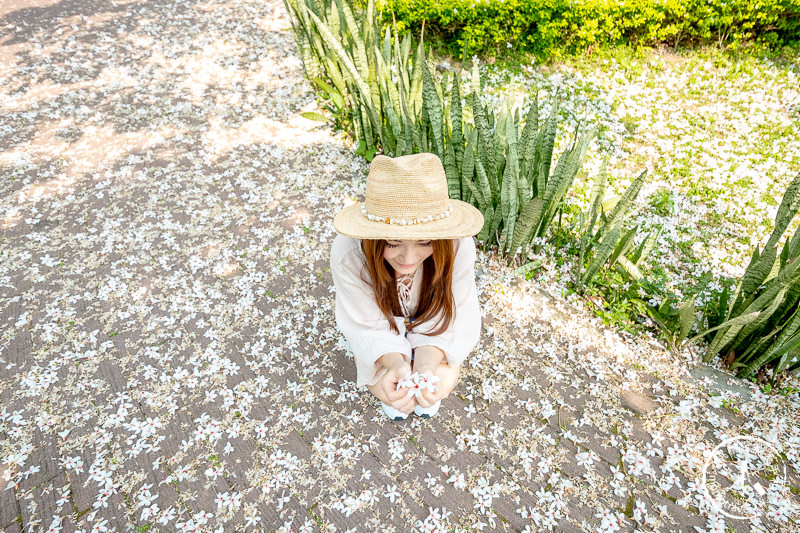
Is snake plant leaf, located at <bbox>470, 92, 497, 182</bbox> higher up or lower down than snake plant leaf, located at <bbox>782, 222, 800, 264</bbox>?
higher up

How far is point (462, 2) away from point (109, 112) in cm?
563

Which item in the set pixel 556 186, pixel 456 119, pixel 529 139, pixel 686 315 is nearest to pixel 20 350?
pixel 456 119

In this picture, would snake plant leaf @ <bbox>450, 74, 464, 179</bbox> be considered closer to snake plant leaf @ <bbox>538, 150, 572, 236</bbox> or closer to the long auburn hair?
snake plant leaf @ <bbox>538, 150, 572, 236</bbox>

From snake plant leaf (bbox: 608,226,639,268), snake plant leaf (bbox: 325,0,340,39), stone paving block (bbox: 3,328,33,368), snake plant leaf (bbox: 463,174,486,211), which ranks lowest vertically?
stone paving block (bbox: 3,328,33,368)

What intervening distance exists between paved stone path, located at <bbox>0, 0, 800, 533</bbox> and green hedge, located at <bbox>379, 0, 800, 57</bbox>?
3.75 m

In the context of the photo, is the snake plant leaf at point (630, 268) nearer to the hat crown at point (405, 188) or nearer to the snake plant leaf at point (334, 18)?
the hat crown at point (405, 188)

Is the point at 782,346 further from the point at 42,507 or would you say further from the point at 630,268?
the point at 42,507

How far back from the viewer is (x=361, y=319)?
8.45ft

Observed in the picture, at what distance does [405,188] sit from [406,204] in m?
0.07

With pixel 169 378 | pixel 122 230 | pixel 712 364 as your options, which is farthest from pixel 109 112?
pixel 712 364

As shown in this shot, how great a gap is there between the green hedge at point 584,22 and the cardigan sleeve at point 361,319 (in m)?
6.10

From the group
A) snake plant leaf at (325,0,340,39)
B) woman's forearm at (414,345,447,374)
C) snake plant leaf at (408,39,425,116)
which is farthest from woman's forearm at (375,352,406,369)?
snake plant leaf at (325,0,340,39)

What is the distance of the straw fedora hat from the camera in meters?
1.92

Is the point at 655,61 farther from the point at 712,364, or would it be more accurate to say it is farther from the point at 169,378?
the point at 169,378
